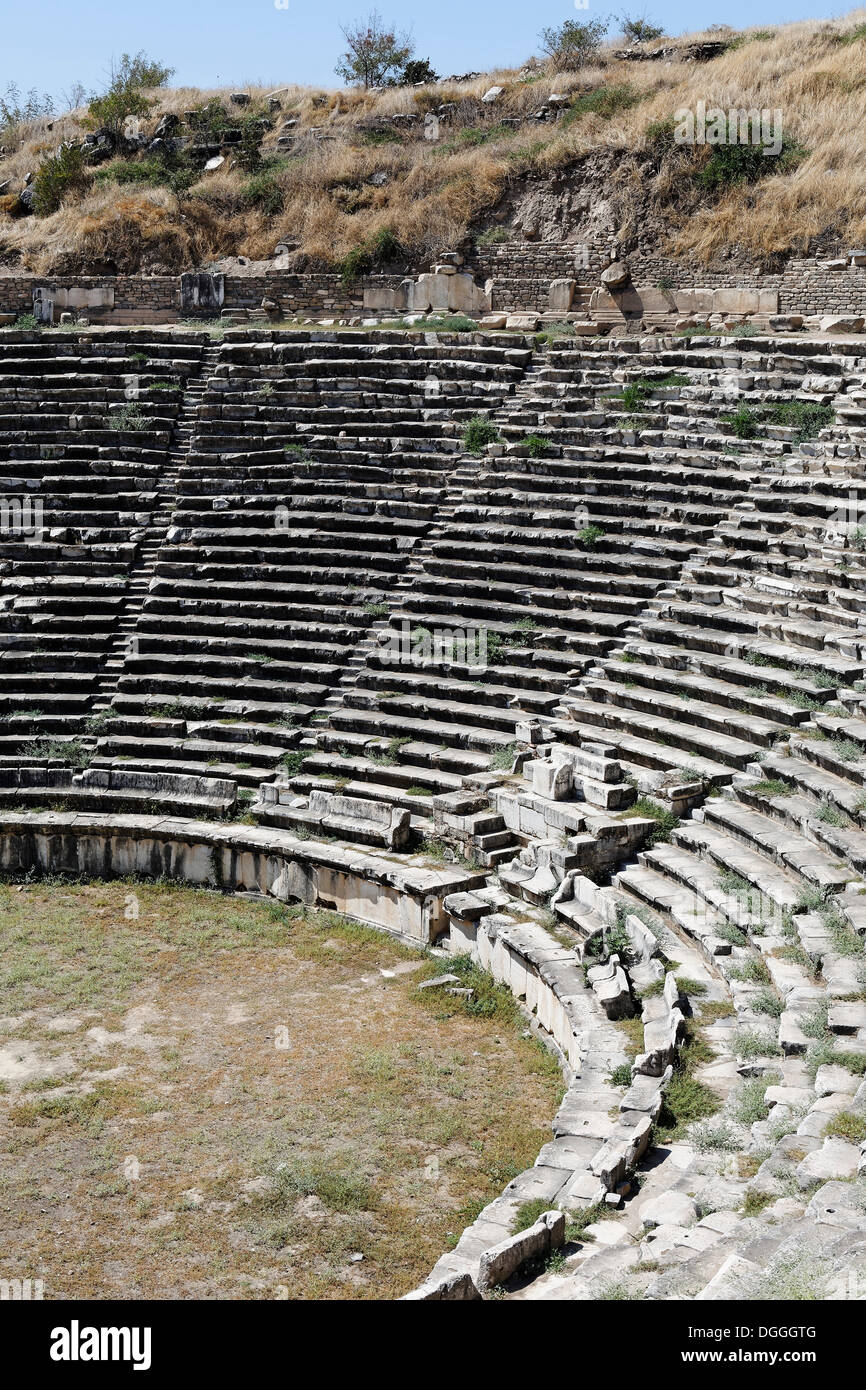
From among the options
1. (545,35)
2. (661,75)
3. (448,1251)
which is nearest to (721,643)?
(448,1251)

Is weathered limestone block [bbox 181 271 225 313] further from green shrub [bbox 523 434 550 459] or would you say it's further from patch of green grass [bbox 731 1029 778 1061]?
patch of green grass [bbox 731 1029 778 1061]

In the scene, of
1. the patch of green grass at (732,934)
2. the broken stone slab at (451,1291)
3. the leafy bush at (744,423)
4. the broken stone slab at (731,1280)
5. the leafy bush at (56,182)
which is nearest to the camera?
the broken stone slab at (731,1280)

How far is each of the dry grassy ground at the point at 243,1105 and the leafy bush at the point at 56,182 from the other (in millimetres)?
19704

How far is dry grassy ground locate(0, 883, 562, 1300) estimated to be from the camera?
25.1ft

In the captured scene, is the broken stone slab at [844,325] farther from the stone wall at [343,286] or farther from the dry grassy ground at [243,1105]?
the dry grassy ground at [243,1105]

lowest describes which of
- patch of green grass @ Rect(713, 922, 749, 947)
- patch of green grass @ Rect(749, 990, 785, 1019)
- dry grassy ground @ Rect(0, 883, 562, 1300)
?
dry grassy ground @ Rect(0, 883, 562, 1300)

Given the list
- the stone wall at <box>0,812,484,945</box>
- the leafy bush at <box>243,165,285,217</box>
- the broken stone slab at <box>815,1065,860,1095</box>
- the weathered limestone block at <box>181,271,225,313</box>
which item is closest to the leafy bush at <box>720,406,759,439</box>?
the stone wall at <box>0,812,484,945</box>

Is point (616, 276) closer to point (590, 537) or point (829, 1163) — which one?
point (590, 537)

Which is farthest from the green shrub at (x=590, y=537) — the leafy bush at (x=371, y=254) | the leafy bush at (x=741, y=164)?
the leafy bush at (x=741, y=164)

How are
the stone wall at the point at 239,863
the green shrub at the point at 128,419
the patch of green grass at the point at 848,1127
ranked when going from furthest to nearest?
1. the green shrub at the point at 128,419
2. the stone wall at the point at 239,863
3. the patch of green grass at the point at 848,1127

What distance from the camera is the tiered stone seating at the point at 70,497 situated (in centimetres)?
1548

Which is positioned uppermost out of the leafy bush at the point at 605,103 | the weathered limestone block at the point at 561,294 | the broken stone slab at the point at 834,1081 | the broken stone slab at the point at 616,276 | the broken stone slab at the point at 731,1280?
the leafy bush at the point at 605,103

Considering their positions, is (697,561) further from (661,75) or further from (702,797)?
(661,75)

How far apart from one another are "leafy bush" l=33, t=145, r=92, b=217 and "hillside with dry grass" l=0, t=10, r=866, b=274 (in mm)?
46
